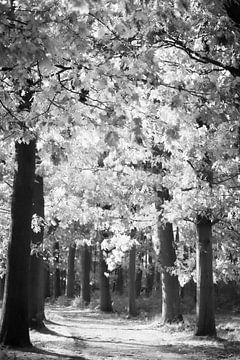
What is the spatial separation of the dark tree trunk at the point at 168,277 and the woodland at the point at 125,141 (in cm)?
5

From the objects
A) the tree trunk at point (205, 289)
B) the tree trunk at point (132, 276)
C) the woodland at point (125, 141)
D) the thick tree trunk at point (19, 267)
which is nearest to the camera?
the woodland at point (125, 141)

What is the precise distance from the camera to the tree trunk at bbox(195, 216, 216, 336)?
15039mm

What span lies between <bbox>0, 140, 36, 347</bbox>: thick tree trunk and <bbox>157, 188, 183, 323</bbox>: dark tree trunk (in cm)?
693

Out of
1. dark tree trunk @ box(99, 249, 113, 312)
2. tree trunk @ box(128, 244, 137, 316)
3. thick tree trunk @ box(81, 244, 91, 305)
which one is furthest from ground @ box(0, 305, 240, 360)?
thick tree trunk @ box(81, 244, 91, 305)

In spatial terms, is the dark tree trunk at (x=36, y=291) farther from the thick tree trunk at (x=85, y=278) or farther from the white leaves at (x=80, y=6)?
the thick tree trunk at (x=85, y=278)

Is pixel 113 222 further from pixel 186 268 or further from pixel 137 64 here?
pixel 137 64

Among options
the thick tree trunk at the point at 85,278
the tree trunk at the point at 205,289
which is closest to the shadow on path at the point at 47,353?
the tree trunk at the point at 205,289

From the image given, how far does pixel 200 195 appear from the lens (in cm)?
1320

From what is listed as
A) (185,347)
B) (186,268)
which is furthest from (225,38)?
(186,268)

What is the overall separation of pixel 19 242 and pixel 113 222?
757 centimetres

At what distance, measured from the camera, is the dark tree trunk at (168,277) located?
62.1 feet

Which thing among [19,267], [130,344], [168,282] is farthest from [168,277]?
[19,267]

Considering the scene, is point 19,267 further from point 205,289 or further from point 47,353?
point 205,289

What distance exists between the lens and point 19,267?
1220 cm
